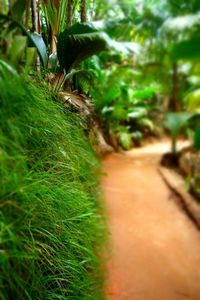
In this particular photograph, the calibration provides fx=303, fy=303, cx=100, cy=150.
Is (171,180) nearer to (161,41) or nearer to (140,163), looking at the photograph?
(140,163)

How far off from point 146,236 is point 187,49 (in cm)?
129

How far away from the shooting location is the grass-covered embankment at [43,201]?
0.66m

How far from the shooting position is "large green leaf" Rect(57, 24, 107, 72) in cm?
96

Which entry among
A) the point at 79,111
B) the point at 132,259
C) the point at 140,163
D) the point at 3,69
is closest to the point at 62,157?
the point at 79,111

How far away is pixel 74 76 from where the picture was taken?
0.99m

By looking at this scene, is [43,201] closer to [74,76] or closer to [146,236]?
[74,76]

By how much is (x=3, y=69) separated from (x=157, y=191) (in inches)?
75.8

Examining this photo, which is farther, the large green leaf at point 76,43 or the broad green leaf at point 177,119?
the large green leaf at point 76,43

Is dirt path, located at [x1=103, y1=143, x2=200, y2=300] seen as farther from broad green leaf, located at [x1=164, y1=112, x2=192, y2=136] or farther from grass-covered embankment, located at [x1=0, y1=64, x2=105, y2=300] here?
broad green leaf, located at [x1=164, y1=112, x2=192, y2=136]

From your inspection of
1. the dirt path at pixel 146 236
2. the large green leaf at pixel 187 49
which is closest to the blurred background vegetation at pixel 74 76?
the large green leaf at pixel 187 49

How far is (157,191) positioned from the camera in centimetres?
239

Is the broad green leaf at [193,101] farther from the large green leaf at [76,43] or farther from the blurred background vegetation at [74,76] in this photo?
the large green leaf at [76,43]

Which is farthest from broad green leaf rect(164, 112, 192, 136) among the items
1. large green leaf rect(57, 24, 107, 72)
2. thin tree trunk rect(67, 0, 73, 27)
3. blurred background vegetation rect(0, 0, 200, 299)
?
thin tree trunk rect(67, 0, 73, 27)

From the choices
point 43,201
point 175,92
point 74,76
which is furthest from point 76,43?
point 43,201
